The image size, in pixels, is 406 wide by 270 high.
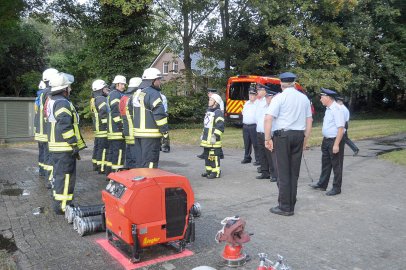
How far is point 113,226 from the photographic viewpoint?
191 inches

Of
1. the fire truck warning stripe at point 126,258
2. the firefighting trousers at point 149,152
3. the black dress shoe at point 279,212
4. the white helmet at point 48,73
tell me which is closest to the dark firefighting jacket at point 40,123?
the white helmet at point 48,73

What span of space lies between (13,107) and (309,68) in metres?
18.2

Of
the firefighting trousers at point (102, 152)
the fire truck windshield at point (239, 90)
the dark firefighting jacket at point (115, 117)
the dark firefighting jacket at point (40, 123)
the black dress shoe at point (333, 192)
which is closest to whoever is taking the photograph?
the black dress shoe at point (333, 192)

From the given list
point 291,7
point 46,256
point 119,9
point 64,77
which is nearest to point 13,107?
point 119,9

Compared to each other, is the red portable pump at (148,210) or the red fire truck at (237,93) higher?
the red fire truck at (237,93)

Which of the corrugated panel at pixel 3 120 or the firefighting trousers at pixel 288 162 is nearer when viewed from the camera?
the firefighting trousers at pixel 288 162

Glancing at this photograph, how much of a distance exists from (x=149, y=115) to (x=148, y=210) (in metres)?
2.94

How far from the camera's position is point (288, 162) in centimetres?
651

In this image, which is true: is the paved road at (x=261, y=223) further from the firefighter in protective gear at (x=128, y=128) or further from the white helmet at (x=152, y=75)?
the white helmet at (x=152, y=75)

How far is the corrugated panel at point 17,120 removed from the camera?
618 inches

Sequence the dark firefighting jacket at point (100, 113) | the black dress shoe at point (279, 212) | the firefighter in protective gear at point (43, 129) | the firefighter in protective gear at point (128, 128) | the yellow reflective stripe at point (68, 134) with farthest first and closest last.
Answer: the dark firefighting jacket at point (100, 113)
the firefighter in protective gear at point (128, 128)
the firefighter in protective gear at point (43, 129)
the black dress shoe at point (279, 212)
the yellow reflective stripe at point (68, 134)

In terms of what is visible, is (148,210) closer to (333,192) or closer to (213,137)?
(333,192)

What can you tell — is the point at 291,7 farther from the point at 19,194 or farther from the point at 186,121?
the point at 19,194

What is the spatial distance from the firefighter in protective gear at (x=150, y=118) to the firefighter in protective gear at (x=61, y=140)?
45.4 inches
